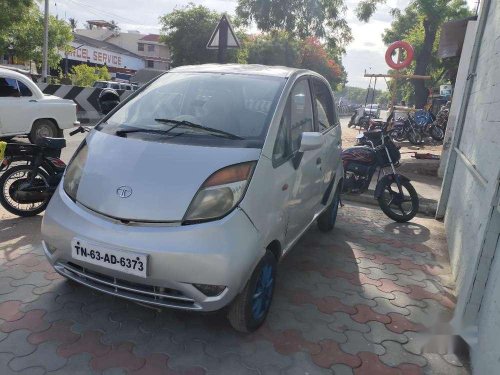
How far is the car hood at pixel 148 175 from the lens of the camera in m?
2.30

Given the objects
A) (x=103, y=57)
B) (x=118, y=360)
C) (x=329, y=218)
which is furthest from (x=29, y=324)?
(x=103, y=57)

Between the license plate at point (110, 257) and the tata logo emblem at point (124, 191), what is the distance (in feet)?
1.01

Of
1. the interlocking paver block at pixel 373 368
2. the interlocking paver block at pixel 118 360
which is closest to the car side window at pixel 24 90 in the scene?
the interlocking paver block at pixel 118 360

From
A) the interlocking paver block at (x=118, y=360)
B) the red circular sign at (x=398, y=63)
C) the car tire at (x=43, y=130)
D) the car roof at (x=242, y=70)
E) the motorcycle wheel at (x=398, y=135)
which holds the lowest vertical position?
the interlocking paver block at (x=118, y=360)

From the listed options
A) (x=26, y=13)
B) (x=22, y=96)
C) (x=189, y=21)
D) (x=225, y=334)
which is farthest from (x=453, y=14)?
(x=225, y=334)

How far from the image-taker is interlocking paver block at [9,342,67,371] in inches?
90.2

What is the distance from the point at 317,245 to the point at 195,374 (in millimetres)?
2413

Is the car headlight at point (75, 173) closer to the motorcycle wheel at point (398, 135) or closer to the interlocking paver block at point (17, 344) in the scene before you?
the interlocking paver block at point (17, 344)

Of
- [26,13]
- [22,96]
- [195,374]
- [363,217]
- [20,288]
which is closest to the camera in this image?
[195,374]

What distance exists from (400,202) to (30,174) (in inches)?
182

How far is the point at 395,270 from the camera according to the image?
158 inches

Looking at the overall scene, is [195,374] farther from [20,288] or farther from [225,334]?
[20,288]

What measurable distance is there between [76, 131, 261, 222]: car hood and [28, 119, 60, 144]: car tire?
6912mm

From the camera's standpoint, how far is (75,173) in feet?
8.72
